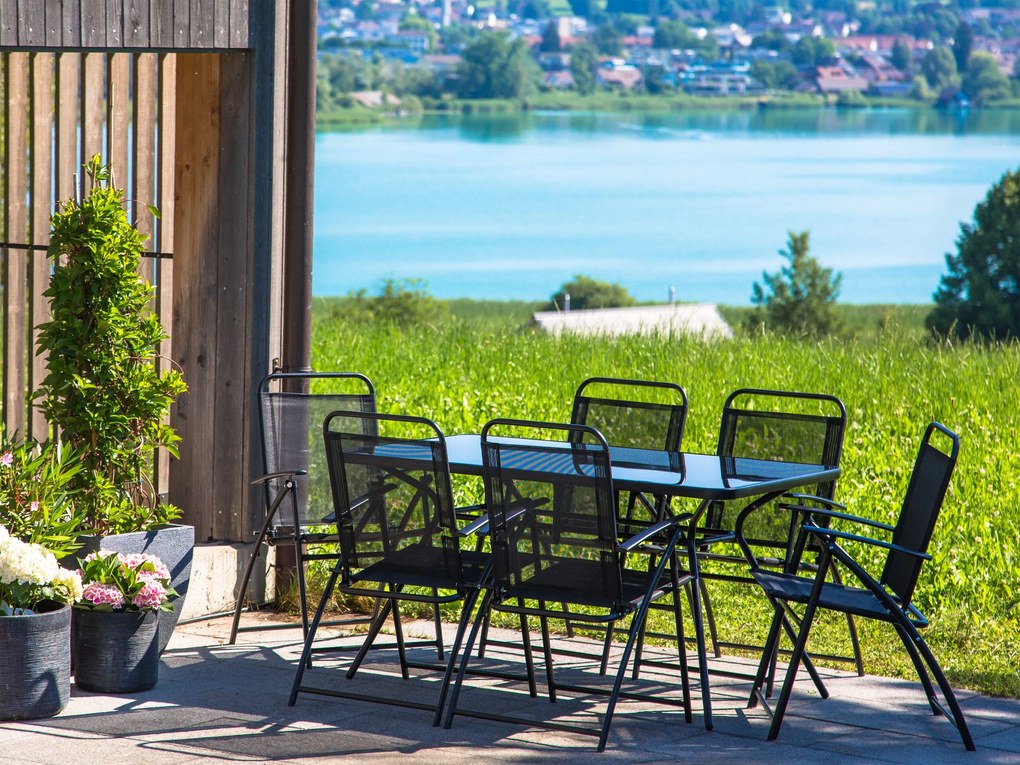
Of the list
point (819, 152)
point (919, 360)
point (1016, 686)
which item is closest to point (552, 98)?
point (819, 152)

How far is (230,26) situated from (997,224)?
49.4 meters

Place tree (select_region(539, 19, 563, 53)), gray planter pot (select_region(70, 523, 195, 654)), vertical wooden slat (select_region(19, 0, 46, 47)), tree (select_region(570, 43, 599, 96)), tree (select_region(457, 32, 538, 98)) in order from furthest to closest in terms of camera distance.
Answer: tree (select_region(570, 43, 599, 96))
tree (select_region(457, 32, 538, 98))
tree (select_region(539, 19, 563, 53))
gray planter pot (select_region(70, 523, 195, 654))
vertical wooden slat (select_region(19, 0, 46, 47))

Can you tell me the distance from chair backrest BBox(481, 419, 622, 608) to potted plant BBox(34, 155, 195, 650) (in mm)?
1343

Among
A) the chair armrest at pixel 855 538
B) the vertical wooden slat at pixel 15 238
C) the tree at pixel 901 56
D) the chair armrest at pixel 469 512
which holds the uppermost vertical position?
the tree at pixel 901 56

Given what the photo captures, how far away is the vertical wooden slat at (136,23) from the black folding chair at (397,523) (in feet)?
5.47

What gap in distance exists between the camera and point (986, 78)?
103625 millimetres

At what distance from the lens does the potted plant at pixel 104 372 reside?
15.6 feet

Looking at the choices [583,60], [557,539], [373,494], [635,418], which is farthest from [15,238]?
[583,60]

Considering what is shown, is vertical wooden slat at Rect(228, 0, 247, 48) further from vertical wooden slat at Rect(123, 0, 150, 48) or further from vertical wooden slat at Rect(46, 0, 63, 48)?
vertical wooden slat at Rect(46, 0, 63, 48)

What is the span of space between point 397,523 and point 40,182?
105 inches

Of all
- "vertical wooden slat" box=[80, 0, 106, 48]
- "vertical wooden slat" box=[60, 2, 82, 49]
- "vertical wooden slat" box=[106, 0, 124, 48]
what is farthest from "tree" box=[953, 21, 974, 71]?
"vertical wooden slat" box=[60, 2, 82, 49]

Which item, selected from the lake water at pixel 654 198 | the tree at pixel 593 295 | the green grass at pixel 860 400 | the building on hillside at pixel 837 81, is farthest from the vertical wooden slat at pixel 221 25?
the building on hillside at pixel 837 81

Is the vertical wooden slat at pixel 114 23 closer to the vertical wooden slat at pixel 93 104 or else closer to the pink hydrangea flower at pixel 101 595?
the vertical wooden slat at pixel 93 104

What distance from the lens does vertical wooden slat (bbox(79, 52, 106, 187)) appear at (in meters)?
5.85
